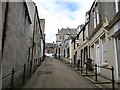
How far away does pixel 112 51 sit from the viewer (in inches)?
410

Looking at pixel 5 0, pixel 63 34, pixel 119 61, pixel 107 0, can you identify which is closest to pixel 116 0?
pixel 107 0

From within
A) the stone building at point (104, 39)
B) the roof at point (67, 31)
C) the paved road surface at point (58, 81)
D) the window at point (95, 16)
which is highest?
the roof at point (67, 31)

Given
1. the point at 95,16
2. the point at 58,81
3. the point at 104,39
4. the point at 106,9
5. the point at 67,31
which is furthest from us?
the point at 67,31

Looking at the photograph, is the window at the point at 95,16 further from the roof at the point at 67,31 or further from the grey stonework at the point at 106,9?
the roof at the point at 67,31

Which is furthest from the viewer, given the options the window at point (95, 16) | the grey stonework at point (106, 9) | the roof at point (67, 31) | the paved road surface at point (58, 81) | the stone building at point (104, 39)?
the roof at point (67, 31)

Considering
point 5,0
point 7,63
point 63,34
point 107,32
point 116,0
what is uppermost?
point 63,34

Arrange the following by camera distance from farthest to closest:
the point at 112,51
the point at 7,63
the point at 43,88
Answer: the point at 112,51 < the point at 43,88 < the point at 7,63

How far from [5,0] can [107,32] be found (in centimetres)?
673

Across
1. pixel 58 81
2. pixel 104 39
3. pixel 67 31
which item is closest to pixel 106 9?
pixel 104 39

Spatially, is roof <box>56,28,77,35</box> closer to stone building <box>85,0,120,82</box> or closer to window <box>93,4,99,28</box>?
stone building <box>85,0,120,82</box>

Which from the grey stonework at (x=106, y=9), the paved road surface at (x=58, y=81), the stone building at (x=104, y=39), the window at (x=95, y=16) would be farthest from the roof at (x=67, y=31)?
the paved road surface at (x=58, y=81)

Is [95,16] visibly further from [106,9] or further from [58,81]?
[58,81]

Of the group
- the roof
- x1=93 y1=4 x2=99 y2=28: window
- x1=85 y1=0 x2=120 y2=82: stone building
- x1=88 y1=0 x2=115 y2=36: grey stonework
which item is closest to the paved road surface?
x1=85 y1=0 x2=120 y2=82: stone building

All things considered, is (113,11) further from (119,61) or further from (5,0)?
(5,0)
